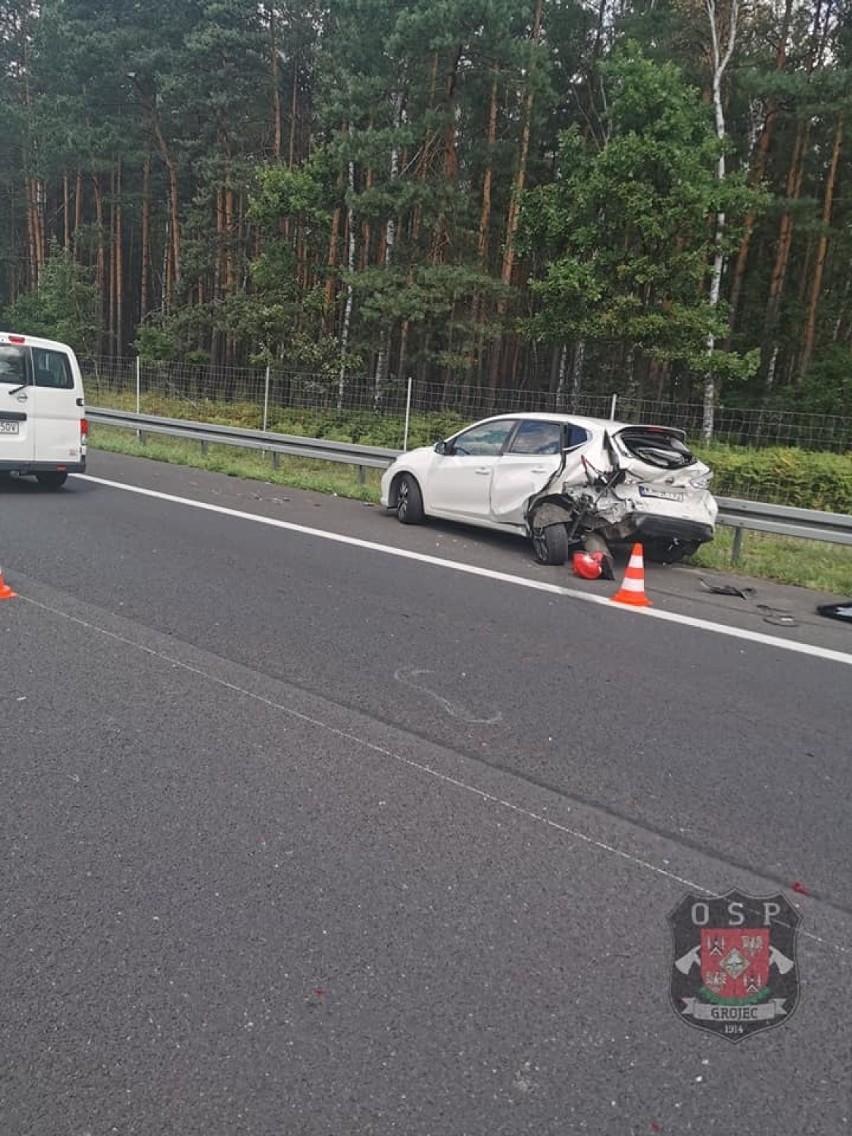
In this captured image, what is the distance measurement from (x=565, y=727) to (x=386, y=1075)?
8.34 ft

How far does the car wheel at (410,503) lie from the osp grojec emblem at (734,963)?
25.9 feet

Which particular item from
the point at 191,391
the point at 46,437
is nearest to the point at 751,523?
the point at 46,437

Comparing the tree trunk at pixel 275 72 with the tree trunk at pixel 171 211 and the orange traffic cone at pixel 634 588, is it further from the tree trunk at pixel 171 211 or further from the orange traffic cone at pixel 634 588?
the orange traffic cone at pixel 634 588

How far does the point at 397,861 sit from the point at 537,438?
22.4 feet

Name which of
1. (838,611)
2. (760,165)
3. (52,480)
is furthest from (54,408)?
(760,165)

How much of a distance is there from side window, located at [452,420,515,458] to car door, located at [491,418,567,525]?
18 cm

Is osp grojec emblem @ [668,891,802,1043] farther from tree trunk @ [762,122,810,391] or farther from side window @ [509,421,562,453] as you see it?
tree trunk @ [762,122,810,391]

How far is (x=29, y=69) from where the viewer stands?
137 ft

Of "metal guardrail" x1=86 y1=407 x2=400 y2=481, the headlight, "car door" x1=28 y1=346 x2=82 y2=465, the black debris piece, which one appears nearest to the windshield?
"car door" x1=28 y1=346 x2=82 y2=465

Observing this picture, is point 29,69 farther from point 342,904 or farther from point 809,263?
point 342,904

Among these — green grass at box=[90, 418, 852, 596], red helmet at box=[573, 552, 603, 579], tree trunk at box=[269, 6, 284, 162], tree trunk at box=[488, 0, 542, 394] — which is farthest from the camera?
tree trunk at box=[269, 6, 284, 162]

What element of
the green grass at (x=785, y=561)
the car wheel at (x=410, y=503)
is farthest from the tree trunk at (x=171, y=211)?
the green grass at (x=785, y=561)

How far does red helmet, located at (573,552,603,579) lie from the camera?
27.5ft

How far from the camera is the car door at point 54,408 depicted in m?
10.7
